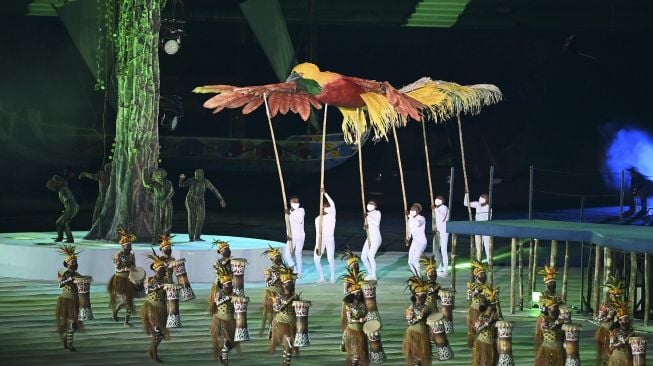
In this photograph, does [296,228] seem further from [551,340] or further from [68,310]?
[551,340]

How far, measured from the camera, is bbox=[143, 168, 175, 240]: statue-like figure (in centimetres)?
2105

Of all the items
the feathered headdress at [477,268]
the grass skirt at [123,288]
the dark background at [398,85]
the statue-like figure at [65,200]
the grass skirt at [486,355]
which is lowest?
Result: the grass skirt at [486,355]

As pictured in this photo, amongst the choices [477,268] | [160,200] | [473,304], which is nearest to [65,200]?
[160,200]

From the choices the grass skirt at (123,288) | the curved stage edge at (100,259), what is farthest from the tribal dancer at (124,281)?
the curved stage edge at (100,259)

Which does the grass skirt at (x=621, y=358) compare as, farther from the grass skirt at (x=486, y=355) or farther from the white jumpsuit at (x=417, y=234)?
the white jumpsuit at (x=417, y=234)

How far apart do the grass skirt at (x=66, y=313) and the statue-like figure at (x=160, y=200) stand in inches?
235

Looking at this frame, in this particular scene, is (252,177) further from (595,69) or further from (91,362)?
(91,362)

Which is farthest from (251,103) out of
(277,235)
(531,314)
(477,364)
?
(277,235)

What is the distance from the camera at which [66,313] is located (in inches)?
590

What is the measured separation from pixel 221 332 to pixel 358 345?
156cm

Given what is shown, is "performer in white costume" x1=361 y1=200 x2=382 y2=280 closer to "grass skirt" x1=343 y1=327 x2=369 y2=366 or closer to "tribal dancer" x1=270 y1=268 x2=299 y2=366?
"tribal dancer" x1=270 y1=268 x2=299 y2=366

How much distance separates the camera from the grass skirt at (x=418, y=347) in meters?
13.3

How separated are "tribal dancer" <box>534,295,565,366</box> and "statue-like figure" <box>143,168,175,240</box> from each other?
899 centimetres

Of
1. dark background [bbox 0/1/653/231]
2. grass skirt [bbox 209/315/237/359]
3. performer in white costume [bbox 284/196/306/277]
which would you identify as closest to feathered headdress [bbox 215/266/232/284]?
grass skirt [bbox 209/315/237/359]
